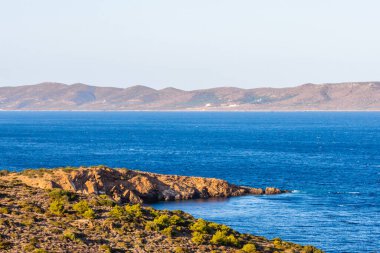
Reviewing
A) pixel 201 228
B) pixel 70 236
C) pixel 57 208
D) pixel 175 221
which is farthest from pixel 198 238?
pixel 57 208

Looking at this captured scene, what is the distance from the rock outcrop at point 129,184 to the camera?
82000 mm

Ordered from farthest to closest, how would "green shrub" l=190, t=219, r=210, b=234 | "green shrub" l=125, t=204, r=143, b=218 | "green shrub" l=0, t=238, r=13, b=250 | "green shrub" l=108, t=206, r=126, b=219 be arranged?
"green shrub" l=125, t=204, r=143, b=218, "green shrub" l=190, t=219, r=210, b=234, "green shrub" l=108, t=206, r=126, b=219, "green shrub" l=0, t=238, r=13, b=250

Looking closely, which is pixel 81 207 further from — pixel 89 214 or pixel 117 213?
pixel 117 213

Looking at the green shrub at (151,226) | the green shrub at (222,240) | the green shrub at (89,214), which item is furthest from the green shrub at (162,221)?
the green shrub at (89,214)

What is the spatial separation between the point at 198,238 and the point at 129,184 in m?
42.8

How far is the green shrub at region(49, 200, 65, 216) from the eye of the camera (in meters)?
45.6

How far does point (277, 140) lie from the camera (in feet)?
630

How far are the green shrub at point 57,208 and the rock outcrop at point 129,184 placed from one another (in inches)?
1292

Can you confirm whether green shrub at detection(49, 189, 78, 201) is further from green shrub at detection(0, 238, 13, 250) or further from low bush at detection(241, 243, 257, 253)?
low bush at detection(241, 243, 257, 253)

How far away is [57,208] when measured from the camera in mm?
45938

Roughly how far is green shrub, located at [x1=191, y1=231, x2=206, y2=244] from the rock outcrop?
36.2 m

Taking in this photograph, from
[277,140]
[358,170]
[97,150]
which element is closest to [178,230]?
[358,170]

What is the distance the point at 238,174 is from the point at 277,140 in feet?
265

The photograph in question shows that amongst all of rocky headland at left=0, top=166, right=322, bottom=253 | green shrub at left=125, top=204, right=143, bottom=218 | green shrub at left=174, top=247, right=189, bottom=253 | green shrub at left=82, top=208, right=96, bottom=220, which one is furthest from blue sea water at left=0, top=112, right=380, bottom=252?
green shrub at left=82, top=208, right=96, bottom=220
